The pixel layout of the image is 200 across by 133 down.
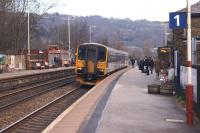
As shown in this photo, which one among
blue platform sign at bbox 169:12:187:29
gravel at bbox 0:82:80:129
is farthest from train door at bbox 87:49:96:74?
blue platform sign at bbox 169:12:187:29

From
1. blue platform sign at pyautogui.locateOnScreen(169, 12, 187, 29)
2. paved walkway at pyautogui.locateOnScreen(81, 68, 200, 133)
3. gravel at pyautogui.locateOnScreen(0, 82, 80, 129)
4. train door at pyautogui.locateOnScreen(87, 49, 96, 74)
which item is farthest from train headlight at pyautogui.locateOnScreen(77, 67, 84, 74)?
blue platform sign at pyautogui.locateOnScreen(169, 12, 187, 29)

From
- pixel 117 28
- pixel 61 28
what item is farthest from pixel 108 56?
pixel 117 28

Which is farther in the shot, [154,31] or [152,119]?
[154,31]

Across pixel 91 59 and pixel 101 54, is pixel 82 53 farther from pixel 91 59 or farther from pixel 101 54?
pixel 101 54

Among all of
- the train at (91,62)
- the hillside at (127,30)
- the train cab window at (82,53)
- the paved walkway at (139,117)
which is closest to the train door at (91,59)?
the train at (91,62)

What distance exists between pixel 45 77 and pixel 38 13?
29.0 meters

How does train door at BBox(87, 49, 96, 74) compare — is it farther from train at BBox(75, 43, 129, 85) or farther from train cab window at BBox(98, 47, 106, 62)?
train cab window at BBox(98, 47, 106, 62)

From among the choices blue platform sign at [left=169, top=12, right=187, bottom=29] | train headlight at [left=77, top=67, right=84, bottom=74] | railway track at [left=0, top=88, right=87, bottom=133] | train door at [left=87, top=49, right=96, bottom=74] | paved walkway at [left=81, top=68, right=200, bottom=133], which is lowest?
railway track at [left=0, top=88, right=87, bottom=133]

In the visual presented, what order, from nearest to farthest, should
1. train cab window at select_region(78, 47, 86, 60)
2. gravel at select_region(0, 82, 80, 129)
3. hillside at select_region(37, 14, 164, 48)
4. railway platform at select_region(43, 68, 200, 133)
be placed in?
railway platform at select_region(43, 68, 200, 133) → gravel at select_region(0, 82, 80, 129) → train cab window at select_region(78, 47, 86, 60) → hillside at select_region(37, 14, 164, 48)

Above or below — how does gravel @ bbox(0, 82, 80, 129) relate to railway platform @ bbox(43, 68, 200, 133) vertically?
below

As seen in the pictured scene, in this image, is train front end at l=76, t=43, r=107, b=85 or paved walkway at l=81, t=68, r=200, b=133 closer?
paved walkway at l=81, t=68, r=200, b=133

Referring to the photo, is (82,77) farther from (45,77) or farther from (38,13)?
(38,13)

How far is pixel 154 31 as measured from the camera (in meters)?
143

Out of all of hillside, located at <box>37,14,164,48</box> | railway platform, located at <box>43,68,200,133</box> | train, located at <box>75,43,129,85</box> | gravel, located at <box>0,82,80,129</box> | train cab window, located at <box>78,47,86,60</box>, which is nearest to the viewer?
railway platform, located at <box>43,68,200,133</box>
